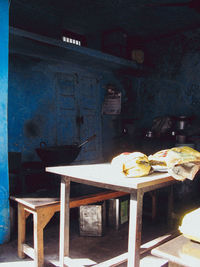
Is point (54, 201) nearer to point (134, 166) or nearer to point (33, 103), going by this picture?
point (134, 166)

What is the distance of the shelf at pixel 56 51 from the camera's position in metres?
3.50

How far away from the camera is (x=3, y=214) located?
2754 mm

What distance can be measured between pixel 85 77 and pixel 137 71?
1.34 m

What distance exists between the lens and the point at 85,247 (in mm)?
2676

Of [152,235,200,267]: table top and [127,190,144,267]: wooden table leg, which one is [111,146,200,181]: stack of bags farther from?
[152,235,200,267]: table top

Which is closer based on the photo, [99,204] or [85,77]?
[99,204]

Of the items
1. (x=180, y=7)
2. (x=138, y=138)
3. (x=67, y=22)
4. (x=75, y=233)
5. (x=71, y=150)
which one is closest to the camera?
(x=75, y=233)

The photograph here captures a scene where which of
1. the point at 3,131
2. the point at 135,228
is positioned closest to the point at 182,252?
the point at 135,228

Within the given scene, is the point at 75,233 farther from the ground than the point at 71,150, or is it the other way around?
the point at 71,150

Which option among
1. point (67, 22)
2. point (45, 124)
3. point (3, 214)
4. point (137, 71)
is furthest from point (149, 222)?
point (67, 22)

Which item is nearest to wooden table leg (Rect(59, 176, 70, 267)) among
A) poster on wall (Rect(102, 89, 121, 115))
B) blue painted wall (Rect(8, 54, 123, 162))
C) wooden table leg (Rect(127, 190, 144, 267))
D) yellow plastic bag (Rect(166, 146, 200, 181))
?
wooden table leg (Rect(127, 190, 144, 267))

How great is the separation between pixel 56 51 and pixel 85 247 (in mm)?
2934

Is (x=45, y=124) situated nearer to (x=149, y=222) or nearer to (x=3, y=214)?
(x=3, y=214)

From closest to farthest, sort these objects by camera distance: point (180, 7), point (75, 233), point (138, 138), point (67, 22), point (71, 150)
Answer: point (75, 233)
point (71, 150)
point (180, 7)
point (67, 22)
point (138, 138)
